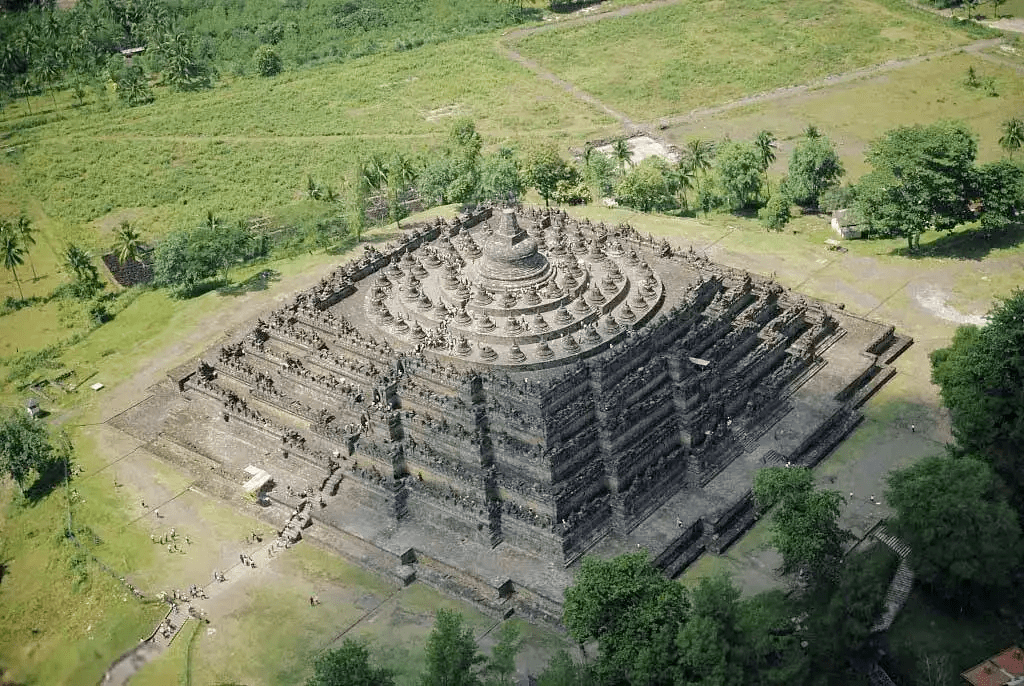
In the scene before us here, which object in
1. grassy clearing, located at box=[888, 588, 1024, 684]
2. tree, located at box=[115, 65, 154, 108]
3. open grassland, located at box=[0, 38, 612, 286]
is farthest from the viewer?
tree, located at box=[115, 65, 154, 108]

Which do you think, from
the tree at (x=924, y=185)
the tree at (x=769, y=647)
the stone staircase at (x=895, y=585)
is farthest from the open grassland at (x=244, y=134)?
the tree at (x=769, y=647)

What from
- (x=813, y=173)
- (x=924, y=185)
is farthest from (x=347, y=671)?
(x=813, y=173)

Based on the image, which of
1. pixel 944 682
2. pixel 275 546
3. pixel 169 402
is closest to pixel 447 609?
pixel 275 546

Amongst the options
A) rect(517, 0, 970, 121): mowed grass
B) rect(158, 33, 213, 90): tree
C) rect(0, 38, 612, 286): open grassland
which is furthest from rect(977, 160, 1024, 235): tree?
rect(158, 33, 213, 90): tree

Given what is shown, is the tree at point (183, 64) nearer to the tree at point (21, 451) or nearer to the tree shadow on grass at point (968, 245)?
the tree at point (21, 451)

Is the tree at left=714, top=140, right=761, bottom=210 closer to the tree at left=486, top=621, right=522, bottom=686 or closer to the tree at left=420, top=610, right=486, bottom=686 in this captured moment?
the tree at left=486, top=621, right=522, bottom=686
